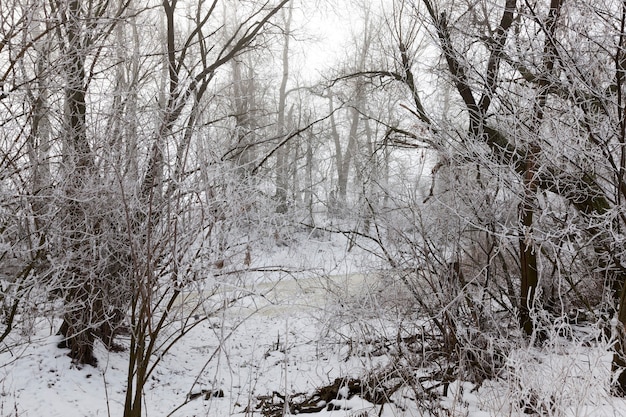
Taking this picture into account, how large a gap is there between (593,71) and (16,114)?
5.33 metres

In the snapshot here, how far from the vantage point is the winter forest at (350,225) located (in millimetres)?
3914

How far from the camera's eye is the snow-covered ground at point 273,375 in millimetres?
3672

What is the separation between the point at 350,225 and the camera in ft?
23.9

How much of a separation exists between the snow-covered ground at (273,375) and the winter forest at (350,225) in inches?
1.6

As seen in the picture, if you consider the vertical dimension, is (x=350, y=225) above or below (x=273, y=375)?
above

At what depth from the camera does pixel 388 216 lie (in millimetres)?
6160

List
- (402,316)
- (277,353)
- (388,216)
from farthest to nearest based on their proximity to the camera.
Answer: (277,353) < (388,216) < (402,316)

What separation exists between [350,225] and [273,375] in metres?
2.54

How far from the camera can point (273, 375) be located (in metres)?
7.09

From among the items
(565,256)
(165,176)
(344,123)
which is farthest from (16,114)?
(344,123)

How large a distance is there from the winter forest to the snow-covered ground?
1.6 inches

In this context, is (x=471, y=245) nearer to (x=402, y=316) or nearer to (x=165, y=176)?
(x=402, y=316)

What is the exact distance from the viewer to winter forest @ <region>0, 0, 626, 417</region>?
12.8 feet

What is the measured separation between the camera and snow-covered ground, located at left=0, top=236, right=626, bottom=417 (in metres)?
3.67
